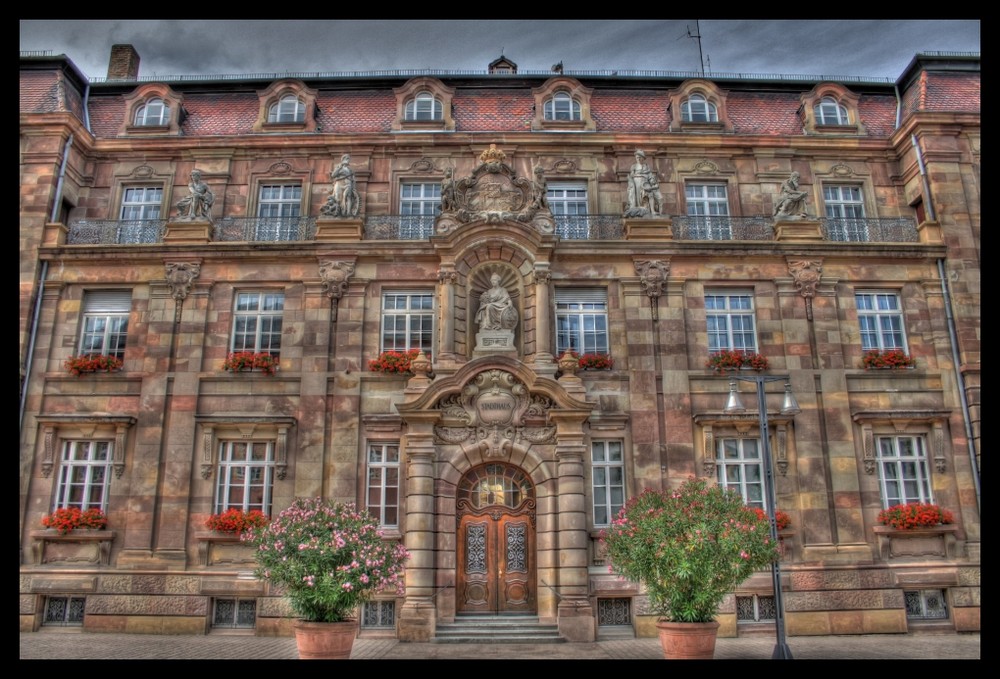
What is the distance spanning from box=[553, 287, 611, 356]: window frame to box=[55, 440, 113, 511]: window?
37.7 ft

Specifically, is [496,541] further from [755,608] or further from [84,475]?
[84,475]

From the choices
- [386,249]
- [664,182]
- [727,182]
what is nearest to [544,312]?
[386,249]

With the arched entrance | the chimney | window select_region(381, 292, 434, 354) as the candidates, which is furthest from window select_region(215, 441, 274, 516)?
the chimney

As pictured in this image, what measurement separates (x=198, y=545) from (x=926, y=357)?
18.5 metres

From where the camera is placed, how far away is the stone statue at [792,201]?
65.5ft

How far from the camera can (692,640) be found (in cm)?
1247

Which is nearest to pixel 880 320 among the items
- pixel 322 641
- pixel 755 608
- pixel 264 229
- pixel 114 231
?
pixel 755 608

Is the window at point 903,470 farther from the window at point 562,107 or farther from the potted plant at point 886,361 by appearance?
the window at point 562,107

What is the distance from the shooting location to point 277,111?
22.2m

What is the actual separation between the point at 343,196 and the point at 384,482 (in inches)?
299

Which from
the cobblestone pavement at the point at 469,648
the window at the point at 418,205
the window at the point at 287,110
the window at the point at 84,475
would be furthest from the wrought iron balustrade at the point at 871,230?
the window at the point at 84,475

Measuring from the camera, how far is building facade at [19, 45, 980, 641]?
17.3 m
